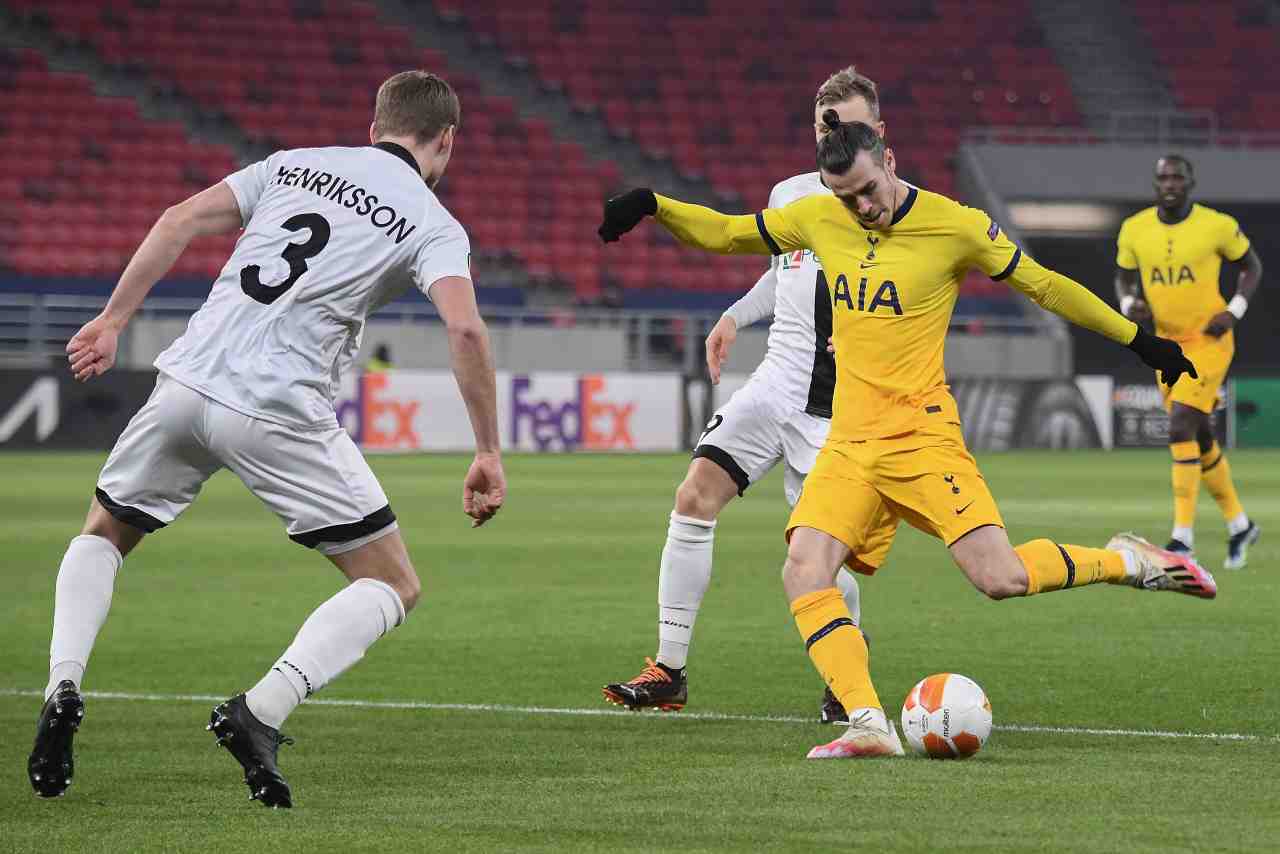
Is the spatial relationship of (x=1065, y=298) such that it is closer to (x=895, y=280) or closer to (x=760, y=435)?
(x=895, y=280)

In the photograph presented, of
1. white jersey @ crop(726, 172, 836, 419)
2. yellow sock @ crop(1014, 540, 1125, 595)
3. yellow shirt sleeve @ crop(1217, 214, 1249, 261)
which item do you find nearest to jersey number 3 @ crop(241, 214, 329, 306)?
yellow sock @ crop(1014, 540, 1125, 595)

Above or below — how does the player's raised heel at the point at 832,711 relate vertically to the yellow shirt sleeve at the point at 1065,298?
below

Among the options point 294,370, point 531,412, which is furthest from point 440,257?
point 531,412

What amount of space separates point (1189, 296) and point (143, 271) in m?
9.19

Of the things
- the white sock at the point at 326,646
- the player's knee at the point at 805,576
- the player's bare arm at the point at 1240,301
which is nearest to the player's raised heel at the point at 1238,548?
the player's bare arm at the point at 1240,301

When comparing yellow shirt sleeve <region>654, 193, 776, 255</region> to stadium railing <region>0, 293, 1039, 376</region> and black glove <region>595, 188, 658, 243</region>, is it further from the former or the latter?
stadium railing <region>0, 293, 1039, 376</region>

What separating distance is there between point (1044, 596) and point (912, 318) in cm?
512

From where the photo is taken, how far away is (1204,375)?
13.3 m

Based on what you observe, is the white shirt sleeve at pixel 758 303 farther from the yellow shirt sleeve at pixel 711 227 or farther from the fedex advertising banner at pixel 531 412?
the fedex advertising banner at pixel 531 412

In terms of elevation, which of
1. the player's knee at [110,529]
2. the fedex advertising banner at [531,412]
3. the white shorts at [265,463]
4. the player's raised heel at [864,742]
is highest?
the white shorts at [265,463]

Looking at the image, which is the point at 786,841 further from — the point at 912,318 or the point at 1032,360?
the point at 1032,360

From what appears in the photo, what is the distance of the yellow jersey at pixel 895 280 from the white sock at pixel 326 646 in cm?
160

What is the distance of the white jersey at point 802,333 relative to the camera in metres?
7.79

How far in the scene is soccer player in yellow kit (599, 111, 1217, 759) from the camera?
21.0 feet
